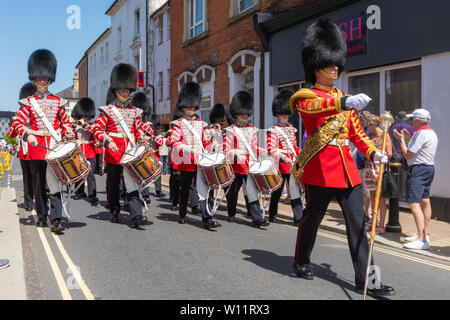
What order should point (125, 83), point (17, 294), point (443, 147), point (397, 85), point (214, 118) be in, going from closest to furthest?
point (17, 294), point (125, 83), point (443, 147), point (397, 85), point (214, 118)

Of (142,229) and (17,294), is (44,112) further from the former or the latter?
(17,294)

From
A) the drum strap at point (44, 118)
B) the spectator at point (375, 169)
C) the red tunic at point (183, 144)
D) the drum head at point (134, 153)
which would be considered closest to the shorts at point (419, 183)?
the spectator at point (375, 169)

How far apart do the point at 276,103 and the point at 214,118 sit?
2649 mm

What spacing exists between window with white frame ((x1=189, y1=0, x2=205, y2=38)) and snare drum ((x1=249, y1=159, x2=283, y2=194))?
12492 mm

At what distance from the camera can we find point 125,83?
24.2ft

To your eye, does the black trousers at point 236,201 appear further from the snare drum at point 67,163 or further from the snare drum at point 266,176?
the snare drum at point 67,163

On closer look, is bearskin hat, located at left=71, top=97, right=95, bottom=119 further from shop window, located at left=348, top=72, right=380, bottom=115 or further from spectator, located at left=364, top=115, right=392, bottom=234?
spectator, located at left=364, top=115, right=392, bottom=234

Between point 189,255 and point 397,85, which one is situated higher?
point 397,85

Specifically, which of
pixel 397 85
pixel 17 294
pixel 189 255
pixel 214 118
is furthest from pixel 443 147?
pixel 17 294

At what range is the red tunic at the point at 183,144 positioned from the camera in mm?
7203

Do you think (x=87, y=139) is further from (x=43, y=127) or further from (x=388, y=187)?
(x=388, y=187)

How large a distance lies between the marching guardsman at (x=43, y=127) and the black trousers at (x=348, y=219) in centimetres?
367

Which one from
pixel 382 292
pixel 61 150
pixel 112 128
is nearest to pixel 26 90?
pixel 112 128

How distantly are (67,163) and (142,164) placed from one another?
1024mm
